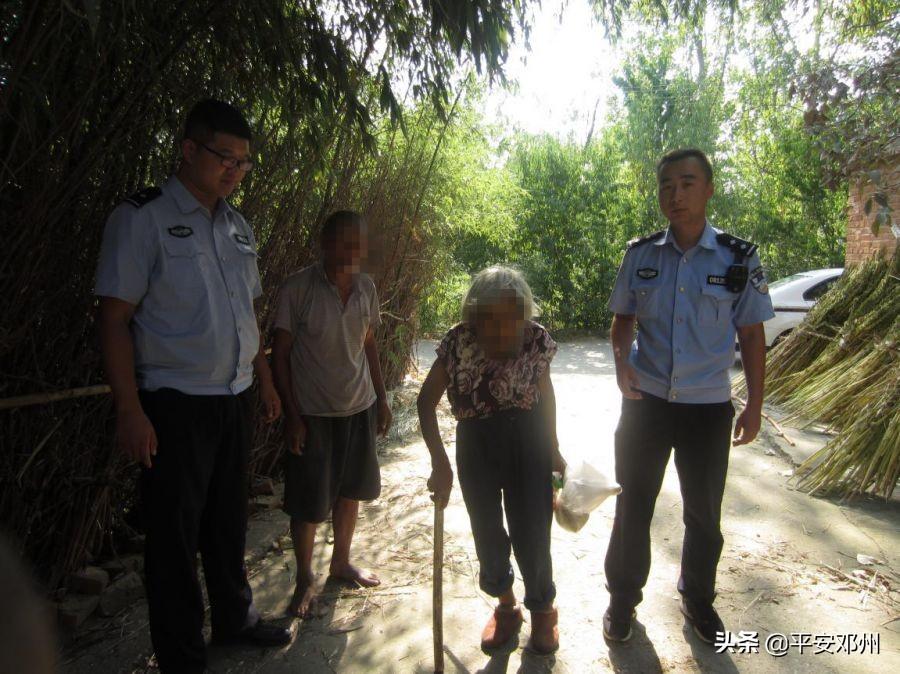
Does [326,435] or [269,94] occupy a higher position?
[269,94]

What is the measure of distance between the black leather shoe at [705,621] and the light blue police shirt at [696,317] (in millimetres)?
810

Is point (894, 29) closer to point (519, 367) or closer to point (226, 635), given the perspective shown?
point (519, 367)

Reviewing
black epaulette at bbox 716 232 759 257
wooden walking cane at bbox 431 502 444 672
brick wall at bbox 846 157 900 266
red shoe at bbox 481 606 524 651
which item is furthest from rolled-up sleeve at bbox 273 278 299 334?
brick wall at bbox 846 157 900 266

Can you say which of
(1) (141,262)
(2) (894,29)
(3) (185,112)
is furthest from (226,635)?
(2) (894,29)

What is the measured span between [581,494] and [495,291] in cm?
76

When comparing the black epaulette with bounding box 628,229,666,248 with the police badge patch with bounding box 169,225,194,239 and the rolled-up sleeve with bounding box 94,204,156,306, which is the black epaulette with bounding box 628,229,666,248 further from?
the rolled-up sleeve with bounding box 94,204,156,306

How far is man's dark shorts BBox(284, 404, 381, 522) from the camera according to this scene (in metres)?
2.39

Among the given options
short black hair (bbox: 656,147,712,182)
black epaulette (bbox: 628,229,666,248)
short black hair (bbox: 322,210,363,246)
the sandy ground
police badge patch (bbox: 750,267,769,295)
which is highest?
short black hair (bbox: 656,147,712,182)

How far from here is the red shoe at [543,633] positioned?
215 cm

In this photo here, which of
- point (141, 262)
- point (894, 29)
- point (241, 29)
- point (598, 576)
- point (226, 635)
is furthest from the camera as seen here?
point (894, 29)

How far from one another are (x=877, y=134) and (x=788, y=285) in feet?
17.9

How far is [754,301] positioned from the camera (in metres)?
2.14

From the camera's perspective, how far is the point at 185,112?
251 centimetres

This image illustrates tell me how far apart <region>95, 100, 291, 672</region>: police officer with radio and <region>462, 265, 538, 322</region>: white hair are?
2.55 ft
